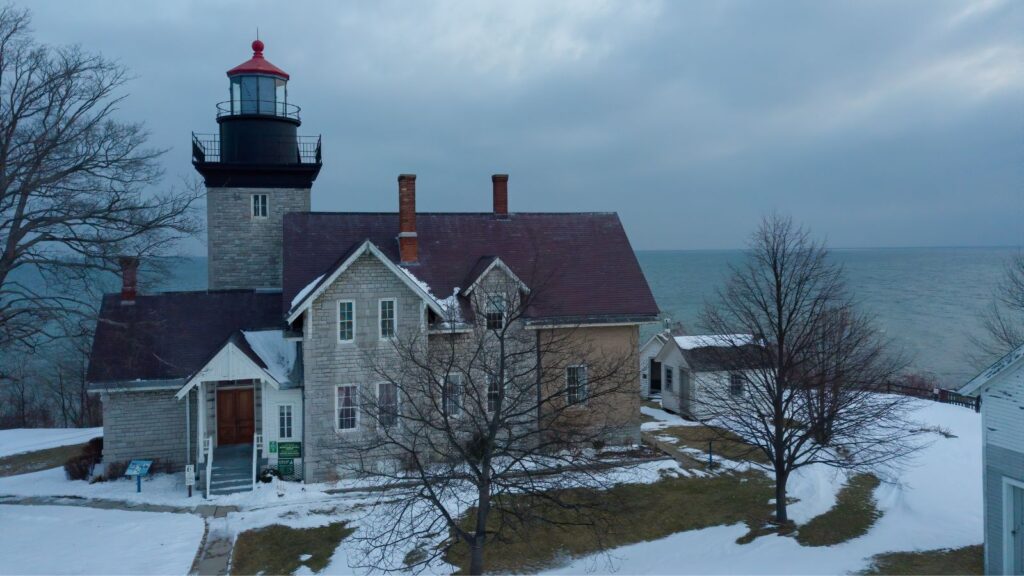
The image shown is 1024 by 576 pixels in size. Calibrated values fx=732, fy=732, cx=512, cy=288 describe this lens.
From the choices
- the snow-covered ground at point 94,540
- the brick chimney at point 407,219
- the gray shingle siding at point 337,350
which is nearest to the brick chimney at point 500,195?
the brick chimney at point 407,219

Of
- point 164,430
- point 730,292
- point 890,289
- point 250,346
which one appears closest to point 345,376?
point 250,346

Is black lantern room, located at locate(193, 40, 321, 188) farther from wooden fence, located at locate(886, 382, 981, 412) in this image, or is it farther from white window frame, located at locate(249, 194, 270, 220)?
wooden fence, located at locate(886, 382, 981, 412)

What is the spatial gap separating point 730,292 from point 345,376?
33.0ft

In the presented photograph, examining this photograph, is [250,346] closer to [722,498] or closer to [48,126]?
[48,126]

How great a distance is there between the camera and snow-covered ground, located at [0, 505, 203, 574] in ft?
45.4

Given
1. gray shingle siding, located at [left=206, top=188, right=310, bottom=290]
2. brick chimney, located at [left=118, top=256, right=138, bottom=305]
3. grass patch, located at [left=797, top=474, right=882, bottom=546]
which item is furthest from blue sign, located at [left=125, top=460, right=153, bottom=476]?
grass patch, located at [left=797, top=474, right=882, bottom=546]

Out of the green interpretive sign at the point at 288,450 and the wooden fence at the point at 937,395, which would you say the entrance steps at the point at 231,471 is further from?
the wooden fence at the point at 937,395

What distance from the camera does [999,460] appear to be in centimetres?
1208

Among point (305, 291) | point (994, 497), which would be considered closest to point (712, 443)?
point (994, 497)

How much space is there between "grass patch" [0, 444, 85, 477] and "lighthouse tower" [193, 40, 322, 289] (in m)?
7.22

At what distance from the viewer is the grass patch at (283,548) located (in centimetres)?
1445

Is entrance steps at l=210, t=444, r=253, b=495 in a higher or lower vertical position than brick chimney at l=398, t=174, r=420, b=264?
lower

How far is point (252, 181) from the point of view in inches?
956

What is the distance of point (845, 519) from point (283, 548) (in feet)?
40.0
